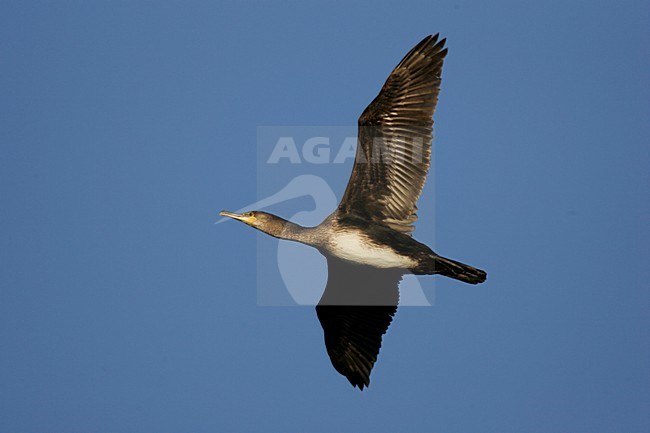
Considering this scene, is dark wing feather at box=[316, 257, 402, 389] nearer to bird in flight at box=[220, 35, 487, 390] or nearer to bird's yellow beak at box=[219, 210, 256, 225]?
bird in flight at box=[220, 35, 487, 390]

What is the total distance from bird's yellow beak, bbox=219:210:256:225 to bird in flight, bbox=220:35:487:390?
1 centimetres

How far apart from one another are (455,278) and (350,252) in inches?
58.4

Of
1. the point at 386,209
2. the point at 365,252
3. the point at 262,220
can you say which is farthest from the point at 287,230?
the point at 386,209

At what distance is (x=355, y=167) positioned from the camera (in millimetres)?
12438

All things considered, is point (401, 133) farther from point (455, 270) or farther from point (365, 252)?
point (455, 270)

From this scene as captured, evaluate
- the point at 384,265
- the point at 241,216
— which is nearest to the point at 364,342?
the point at 384,265

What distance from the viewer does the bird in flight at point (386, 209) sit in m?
12.1

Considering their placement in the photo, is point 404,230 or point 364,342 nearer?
point 404,230

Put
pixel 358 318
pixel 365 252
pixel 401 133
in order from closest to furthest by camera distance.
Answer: pixel 401 133, pixel 365 252, pixel 358 318

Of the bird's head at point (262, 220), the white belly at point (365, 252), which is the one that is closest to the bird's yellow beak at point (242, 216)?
the bird's head at point (262, 220)

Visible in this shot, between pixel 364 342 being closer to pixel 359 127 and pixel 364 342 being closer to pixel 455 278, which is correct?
pixel 455 278

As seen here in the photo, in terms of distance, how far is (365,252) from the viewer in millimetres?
12648

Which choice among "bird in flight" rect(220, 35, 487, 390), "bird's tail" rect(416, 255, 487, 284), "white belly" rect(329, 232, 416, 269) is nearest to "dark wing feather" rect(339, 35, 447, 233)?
"bird in flight" rect(220, 35, 487, 390)

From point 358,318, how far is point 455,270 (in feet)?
7.65
